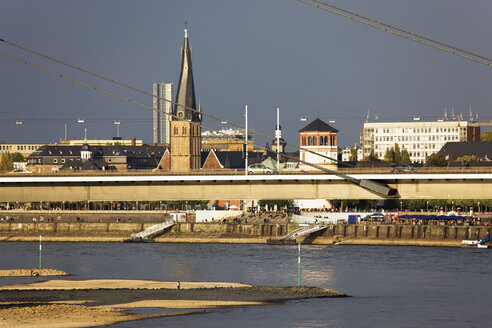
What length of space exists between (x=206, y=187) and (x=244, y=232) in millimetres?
29556

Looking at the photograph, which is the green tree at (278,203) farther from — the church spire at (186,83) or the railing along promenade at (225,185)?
the railing along promenade at (225,185)

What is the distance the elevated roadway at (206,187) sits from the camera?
10306 centimetres

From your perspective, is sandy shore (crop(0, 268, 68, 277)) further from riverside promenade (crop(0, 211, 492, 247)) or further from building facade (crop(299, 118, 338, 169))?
building facade (crop(299, 118, 338, 169))

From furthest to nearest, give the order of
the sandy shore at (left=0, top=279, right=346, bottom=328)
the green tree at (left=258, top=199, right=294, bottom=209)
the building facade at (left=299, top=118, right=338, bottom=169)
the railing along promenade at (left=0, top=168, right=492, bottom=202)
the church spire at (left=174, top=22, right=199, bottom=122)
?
the church spire at (left=174, top=22, right=199, bottom=122)
the building facade at (left=299, top=118, right=338, bottom=169)
the green tree at (left=258, top=199, right=294, bottom=209)
the railing along promenade at (left=0, top=168, right=492, bottom=202)
the sandy shore at (left=0, top=279, right=346, bottom=328)

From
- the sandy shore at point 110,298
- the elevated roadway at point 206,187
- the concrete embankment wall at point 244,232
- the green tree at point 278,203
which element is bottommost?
the sandy shore at point 110,298

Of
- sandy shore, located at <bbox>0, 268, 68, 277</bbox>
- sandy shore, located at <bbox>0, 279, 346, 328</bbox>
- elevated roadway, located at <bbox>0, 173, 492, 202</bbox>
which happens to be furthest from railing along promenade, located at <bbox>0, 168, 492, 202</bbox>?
sandy shore, located at <bbox>0, 279, 346, 328</bbox>

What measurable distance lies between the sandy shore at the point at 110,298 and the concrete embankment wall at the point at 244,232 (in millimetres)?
50041

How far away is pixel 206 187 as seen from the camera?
362 feet

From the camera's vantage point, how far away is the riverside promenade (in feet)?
423

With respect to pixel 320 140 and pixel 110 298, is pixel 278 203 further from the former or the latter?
pixel 110 298

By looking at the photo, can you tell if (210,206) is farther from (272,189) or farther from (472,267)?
(472,267)

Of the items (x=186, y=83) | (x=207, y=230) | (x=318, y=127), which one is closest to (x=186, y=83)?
(x=186, y=83)

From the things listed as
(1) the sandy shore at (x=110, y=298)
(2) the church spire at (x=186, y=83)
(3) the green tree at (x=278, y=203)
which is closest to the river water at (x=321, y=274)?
(1) the sandy shore at (x=110, y=298)

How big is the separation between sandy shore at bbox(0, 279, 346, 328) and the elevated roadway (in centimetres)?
2491
